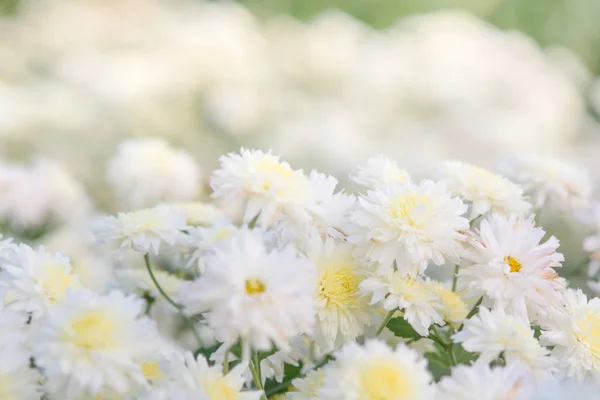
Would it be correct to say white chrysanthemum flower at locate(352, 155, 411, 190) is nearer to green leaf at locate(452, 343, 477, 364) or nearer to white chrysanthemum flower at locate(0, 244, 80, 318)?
green leaf at locate(452, 343, 477, 364)

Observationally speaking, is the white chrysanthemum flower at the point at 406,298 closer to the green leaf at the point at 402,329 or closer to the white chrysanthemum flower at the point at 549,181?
the green leaf at the point at 402,329

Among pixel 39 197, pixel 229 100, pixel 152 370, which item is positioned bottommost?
pixel 39 197

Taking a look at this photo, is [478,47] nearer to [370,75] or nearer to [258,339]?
[370,75]

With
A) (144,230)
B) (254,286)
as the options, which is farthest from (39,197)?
(254,286)

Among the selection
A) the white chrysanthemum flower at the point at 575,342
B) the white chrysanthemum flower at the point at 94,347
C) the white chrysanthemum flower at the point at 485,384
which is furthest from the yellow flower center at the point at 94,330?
the white chrysanthemum flower at the point at 575,342

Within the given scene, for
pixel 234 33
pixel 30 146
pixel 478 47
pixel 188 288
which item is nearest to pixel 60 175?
pixel 30 146

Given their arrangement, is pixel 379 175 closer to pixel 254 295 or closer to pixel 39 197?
pixel 254 295
